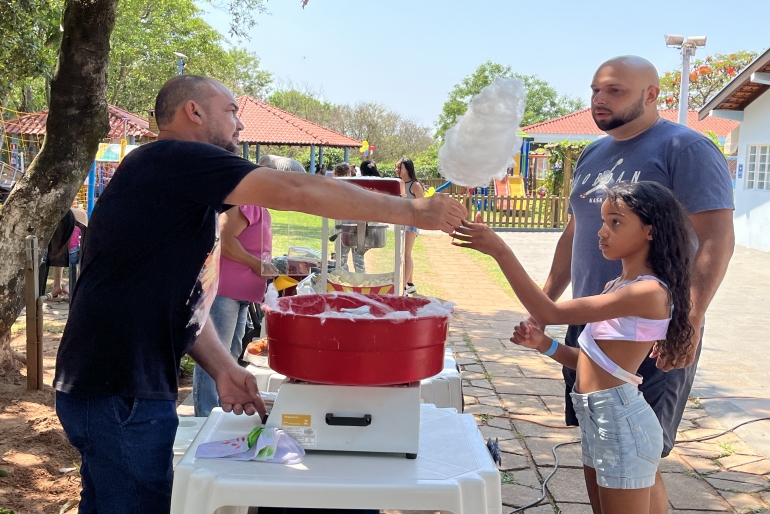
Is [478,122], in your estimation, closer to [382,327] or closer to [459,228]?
[459,228]

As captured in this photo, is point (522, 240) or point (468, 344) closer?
point (468, 344)

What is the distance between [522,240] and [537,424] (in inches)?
549

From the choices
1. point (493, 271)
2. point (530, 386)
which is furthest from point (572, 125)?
point (530, 386)

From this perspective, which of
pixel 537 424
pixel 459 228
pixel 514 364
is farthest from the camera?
pixel 514 364

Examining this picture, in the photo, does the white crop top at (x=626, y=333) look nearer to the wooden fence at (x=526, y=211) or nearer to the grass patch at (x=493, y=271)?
the grass patch at (x=493, y=271)

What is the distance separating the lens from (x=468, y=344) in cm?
738

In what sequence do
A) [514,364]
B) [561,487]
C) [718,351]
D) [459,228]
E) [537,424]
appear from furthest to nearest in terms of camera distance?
[718,351], [514,364], [537,424], [561,487], [459,228]

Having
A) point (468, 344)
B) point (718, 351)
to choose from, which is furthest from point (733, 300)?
point (468, 344)

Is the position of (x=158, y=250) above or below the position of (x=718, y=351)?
above

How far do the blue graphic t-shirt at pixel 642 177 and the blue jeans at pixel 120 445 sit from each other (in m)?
1.80

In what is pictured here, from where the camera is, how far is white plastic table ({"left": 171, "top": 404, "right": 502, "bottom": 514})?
184 cm

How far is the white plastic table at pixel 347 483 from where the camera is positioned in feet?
6.02

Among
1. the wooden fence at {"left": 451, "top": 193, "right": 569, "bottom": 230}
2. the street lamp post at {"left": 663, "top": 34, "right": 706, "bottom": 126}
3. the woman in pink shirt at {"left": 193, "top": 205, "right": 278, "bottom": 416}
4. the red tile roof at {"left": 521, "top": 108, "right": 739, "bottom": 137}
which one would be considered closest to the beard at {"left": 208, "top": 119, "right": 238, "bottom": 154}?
the woman in pink shirt at {"left": 193, "top": 205, "right": 278, "bottom": 416}

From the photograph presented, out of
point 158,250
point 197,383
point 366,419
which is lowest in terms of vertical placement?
point 197,383
